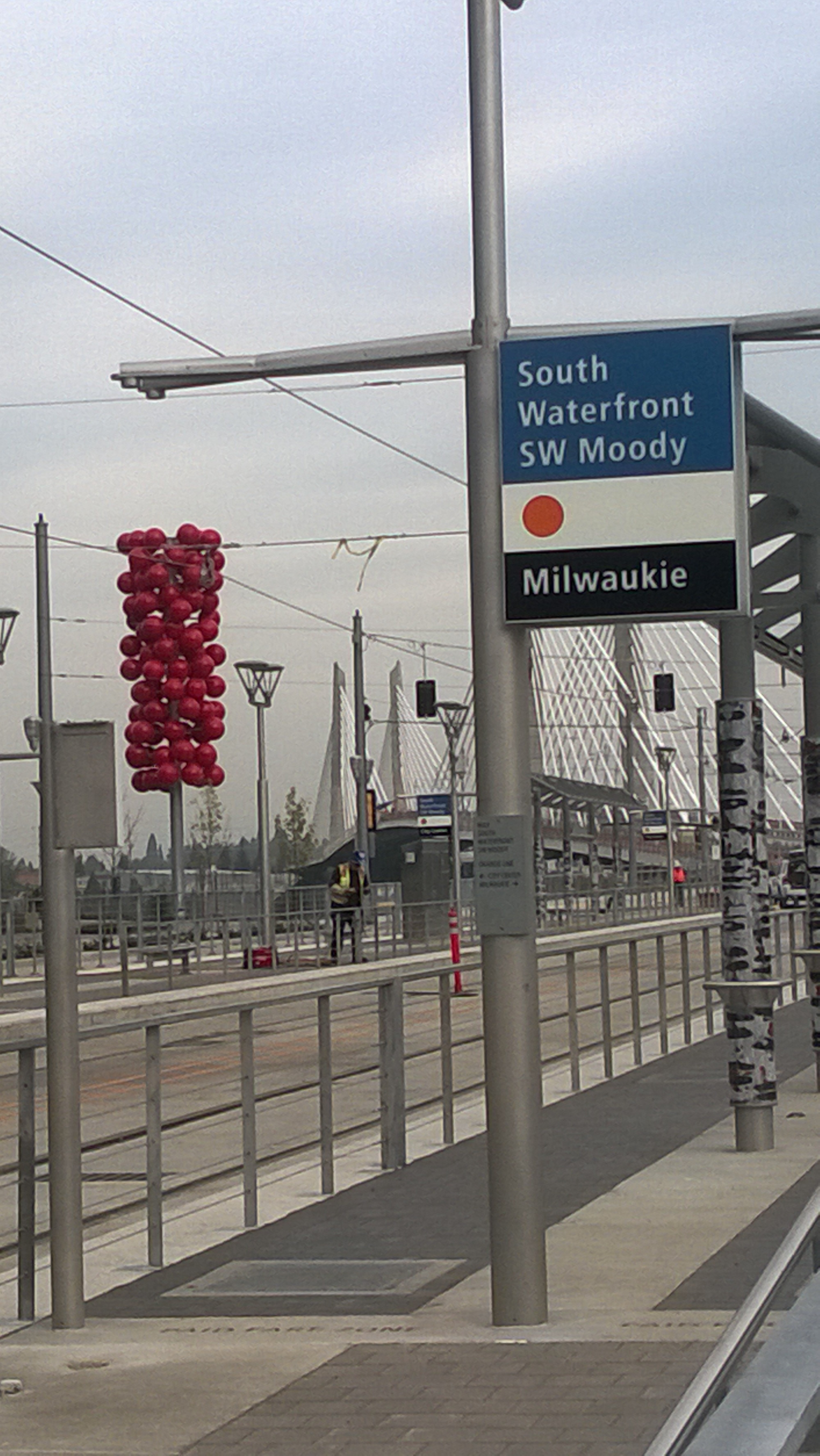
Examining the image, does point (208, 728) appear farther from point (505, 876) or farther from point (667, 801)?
point (667, 801)

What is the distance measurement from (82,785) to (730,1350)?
455 cm

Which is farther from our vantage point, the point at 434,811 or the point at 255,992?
the point at 434,811

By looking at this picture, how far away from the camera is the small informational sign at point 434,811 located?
66938 millimetres

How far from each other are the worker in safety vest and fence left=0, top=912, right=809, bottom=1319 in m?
19.0

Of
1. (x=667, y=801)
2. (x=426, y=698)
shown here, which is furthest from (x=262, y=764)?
(x=667, y=801)

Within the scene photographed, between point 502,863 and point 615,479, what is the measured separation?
1480mm

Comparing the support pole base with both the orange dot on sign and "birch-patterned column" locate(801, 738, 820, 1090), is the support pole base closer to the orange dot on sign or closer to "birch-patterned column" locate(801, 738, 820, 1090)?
"birch-patterned column" locate(801, 738, 820, 1090)

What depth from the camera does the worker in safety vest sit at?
1614 inches

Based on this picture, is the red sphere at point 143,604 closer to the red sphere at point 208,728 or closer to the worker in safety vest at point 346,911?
the red sphere at point 208,728

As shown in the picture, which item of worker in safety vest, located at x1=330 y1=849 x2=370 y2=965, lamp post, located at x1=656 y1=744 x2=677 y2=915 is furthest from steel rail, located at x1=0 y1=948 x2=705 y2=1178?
lamp post, located at x1=656 y1=744 x2=677 y2=915

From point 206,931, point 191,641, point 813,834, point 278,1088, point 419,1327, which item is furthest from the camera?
point 191,641

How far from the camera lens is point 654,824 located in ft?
315

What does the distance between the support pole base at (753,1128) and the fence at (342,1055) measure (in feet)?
5.94

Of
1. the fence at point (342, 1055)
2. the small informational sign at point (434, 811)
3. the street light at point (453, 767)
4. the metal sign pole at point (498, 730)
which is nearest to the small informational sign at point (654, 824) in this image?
the small informational sign at point (434, 811)
